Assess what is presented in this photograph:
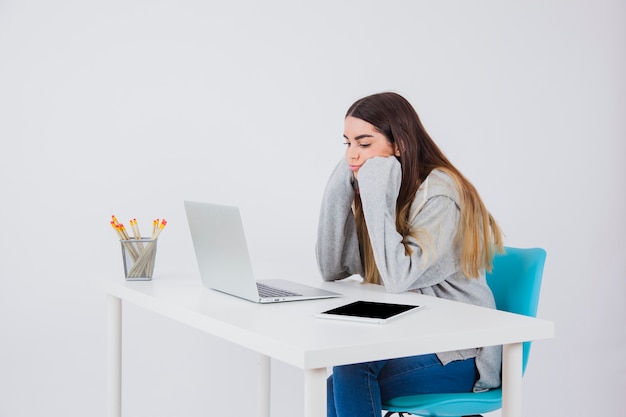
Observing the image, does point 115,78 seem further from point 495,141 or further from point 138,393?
point 495,141

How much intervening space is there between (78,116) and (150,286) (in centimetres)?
109

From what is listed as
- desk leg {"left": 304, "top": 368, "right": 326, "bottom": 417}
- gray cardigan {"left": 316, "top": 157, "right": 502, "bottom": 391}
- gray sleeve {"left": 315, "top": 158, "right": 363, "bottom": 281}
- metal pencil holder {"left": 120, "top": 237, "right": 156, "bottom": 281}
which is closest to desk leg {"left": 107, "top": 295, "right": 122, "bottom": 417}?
metal pencil holder {"left": 120, "top": 237, "right": 156, "bottom": 281}

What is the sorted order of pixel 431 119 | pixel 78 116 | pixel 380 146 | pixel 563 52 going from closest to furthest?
A: pixel 380 146 < pixel 78 116 < pixel 431 119 < pixel 563 52

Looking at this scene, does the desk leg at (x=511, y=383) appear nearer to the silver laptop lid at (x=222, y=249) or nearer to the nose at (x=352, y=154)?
the silver laptop lid at (x=222, y=249)

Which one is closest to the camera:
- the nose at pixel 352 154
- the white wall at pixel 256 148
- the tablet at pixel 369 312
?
the tablet at pixel 369 312

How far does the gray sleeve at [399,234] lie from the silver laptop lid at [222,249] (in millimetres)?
339

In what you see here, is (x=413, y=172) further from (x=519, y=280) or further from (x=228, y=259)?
(x=228, y=259)

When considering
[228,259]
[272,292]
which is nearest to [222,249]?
[228,259]

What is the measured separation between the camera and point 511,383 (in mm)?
1534

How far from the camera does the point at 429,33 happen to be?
3.33 meters

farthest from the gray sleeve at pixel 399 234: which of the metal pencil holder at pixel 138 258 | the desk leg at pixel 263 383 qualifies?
the desk leg at pixel 263 383

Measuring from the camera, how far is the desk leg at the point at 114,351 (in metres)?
2.09

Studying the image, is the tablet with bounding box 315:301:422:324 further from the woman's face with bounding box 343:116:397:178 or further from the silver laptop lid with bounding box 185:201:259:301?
the woman's face with bounding box 343:116:397:178

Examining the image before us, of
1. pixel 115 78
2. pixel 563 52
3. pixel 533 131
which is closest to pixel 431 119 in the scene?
pixel 533 131
